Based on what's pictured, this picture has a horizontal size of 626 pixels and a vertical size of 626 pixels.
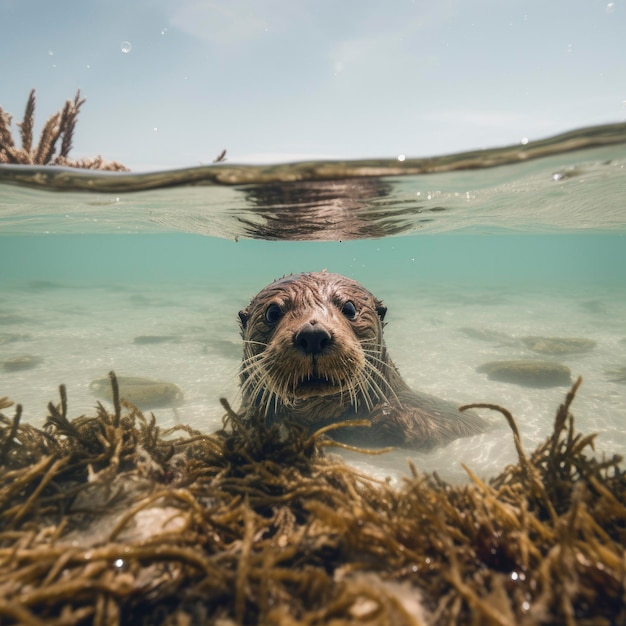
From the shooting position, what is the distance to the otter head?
343 centimetres

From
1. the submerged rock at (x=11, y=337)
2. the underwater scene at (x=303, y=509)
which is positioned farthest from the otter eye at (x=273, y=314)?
the submerged rock at (x=11, y=337)

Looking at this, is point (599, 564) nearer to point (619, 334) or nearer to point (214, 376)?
point (214, 376)

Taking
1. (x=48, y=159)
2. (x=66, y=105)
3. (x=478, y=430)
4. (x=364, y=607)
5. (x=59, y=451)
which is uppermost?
(x=66, y=105)

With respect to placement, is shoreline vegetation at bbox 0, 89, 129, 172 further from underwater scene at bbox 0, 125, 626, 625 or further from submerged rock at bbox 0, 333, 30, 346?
submerged rock at bbox 0, 333, 30, 346

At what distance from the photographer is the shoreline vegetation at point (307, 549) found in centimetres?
142

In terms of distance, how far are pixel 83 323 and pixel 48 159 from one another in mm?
11413

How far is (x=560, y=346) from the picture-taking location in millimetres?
12297

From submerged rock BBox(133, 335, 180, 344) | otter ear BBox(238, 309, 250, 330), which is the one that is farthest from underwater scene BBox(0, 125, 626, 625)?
submerged rock BBox(133, 335, 180, 344)

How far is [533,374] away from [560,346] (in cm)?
425

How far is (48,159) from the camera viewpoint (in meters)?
7.65

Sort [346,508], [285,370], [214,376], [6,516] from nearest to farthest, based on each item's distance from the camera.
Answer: [346,508]
[6,516]
[285,370]
[214,376]

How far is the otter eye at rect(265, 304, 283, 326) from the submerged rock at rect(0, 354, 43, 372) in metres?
8.54

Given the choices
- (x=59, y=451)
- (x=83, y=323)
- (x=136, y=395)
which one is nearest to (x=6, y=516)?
(x=59, y=451)

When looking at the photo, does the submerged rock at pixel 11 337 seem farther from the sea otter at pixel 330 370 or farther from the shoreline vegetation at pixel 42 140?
the sea otter at pixel 330 370
